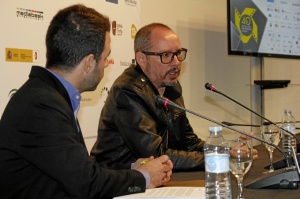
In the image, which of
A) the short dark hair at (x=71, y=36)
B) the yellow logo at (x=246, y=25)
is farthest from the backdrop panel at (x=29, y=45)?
the yellow logo at (x=246, y=25)

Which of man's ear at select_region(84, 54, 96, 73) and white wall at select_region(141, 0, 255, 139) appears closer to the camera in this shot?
man's ear at select_region(84, 54, 96, 73)

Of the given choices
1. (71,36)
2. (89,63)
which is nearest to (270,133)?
(89,63)

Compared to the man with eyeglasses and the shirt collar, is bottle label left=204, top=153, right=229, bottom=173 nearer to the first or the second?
the shirt collar

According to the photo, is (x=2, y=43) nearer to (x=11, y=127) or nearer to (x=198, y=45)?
(x=11, y=127)

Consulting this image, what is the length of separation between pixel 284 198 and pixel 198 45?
10.3 feet

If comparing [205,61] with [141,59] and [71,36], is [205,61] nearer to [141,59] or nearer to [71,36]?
[141,59]

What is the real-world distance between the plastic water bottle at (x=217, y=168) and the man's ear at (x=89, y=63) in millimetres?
567

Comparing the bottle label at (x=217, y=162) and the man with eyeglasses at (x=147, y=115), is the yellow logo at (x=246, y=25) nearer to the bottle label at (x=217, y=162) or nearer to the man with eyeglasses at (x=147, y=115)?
the man with eyeglasses at (x=147, y=115)

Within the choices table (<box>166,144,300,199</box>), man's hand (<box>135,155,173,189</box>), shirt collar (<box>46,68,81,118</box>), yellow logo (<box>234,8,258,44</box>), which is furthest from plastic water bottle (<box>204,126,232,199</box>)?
yellow logo (<box>234,8,258,44</box>)

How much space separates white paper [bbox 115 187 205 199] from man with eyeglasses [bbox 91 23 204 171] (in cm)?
53

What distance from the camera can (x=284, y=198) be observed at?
150cm

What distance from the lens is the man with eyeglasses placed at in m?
2.19

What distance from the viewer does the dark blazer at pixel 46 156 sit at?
1478mm

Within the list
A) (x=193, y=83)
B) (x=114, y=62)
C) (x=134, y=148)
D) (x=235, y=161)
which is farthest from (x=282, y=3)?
(x=235, y=161)
